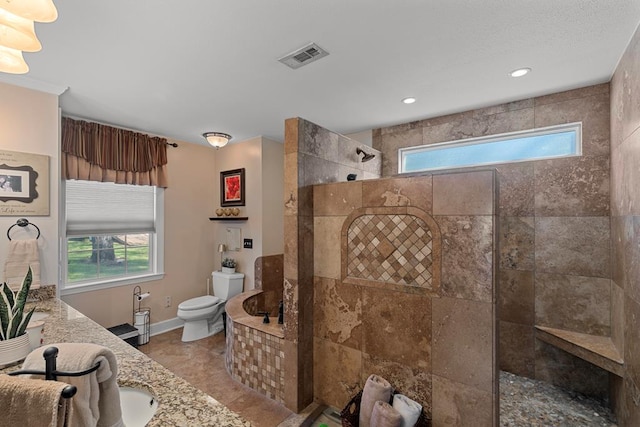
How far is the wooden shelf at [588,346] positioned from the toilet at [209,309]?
342 centimetres

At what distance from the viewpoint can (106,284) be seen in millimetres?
3373

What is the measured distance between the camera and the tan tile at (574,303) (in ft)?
7.44

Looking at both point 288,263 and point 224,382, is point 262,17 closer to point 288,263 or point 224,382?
point 288,263

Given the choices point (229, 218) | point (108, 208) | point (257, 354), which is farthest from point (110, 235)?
point (257, 354)

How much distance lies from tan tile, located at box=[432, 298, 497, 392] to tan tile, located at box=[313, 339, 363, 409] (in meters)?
0.57

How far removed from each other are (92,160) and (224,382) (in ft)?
9.20

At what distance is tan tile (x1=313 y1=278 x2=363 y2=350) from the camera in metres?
2.08

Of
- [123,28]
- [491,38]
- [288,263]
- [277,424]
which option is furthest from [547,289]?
[123,28]

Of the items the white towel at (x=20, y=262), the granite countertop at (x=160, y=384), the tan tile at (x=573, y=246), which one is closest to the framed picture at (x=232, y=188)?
the white towel at (x=20, y=262)

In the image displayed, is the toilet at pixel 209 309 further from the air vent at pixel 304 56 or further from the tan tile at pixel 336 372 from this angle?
the air vent at pixel 304 56

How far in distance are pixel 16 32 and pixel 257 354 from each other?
240 cm

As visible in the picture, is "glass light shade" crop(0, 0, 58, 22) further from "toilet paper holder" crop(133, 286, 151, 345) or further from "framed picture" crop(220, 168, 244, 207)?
"toilet paper holder" crop(133, 286, 151, 345)

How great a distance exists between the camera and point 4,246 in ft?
7.34

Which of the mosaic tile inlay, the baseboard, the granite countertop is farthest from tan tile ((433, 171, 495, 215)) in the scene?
the baseboard
